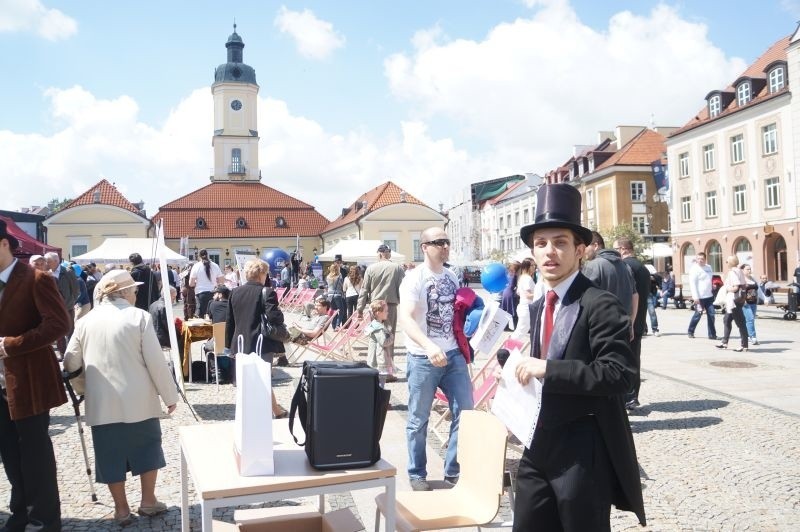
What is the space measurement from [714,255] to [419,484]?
4075cm

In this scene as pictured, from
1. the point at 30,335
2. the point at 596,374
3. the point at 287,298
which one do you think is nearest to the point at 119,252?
the point at 287,298

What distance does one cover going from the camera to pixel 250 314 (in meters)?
7.05

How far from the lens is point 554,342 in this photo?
2.52 metres

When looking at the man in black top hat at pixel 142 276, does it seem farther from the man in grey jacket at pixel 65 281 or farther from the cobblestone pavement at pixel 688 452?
the cobblestone pavement at pixel 688 452

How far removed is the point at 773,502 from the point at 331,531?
3.19 m

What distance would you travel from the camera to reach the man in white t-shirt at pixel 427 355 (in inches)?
193

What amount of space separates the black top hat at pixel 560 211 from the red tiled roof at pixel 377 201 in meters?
57.9

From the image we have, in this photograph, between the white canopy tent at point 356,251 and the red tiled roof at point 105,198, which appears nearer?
the white canopy tent at point 356,251

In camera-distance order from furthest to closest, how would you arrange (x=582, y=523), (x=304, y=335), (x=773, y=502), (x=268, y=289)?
(x=304, y=335) < (x=268, y=289) < (x=773, y=502) < (x=582, y=523)

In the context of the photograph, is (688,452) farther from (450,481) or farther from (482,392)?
(450,481)

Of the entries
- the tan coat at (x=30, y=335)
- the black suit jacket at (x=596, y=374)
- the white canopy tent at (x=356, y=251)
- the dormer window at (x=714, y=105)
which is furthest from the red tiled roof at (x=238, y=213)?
the black suit jacket at (x=596, y=374)

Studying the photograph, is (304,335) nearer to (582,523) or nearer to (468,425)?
(468,425)

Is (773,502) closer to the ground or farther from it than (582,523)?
closer to the ground

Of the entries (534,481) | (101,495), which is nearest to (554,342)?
(534,481)
